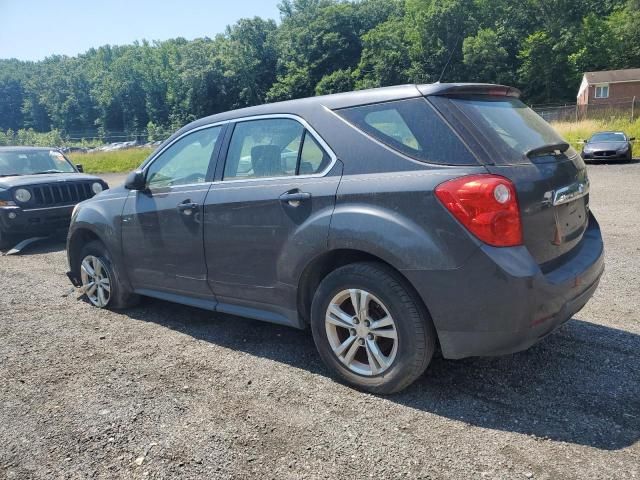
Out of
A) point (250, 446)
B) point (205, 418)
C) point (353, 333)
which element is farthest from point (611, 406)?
point (205, 418)

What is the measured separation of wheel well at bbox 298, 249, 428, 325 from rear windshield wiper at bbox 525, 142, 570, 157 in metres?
1.07

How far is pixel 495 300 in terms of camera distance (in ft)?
8.93

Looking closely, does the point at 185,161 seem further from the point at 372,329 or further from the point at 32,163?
the point at 32,163

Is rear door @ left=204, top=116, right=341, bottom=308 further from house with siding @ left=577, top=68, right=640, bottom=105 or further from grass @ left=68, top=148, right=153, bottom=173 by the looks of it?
house with siding @ left=577, top=68, right=640, bottom=105

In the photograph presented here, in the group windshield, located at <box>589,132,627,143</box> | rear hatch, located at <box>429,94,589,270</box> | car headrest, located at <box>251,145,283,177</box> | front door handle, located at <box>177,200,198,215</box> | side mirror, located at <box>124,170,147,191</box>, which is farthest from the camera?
windshield, located at <box>589,132,627,143</box>

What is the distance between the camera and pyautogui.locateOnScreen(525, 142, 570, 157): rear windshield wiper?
3.04m

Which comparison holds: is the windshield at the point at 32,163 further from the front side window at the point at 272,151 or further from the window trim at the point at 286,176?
the front side window at the point at 272,151

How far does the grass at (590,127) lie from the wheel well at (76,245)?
86.5ft

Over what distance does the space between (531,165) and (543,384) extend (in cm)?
139

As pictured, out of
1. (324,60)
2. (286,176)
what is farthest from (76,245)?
(324,60)

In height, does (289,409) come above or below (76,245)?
below

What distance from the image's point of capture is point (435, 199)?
111 inches

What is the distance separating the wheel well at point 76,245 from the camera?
17.4 ft

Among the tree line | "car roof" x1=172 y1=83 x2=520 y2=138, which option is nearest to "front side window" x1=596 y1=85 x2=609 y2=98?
the tree line
